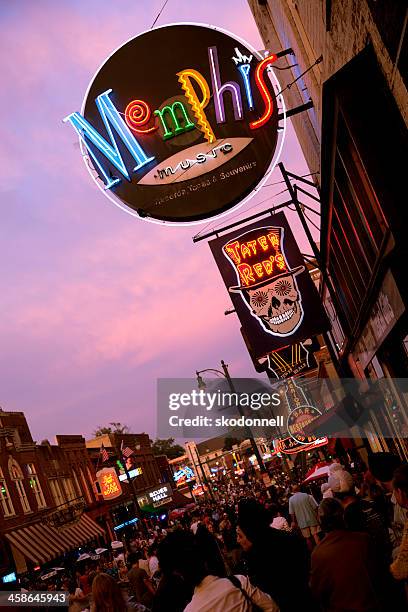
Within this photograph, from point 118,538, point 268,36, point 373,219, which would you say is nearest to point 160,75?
point 373,219

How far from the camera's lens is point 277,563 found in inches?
202

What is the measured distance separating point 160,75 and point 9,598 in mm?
16866

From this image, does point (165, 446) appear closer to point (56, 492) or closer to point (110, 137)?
point (56, 492)

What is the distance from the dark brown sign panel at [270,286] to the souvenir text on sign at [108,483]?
37472 mm

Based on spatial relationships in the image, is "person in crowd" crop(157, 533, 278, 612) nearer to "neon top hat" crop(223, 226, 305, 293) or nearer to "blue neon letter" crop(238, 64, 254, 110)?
"blue neon letter" crop(238, 64, 254, 110)

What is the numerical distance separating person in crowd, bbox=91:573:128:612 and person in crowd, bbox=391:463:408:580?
2483 millimetres

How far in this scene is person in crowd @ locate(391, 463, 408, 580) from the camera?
4383 mm

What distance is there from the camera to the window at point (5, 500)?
3775 cm

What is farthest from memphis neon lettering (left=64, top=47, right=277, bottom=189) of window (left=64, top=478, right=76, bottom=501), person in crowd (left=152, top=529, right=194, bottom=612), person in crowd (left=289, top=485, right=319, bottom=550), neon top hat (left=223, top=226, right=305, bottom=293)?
window (left=64, top=478, right=76, bottom=501)

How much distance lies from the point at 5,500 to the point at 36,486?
3.89 m

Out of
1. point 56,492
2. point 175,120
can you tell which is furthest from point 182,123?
point 56,492

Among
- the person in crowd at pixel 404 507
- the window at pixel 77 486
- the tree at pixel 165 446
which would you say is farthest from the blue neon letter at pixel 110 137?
the tree at pixel 165 446

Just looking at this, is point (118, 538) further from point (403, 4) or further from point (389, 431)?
point (403, 4)

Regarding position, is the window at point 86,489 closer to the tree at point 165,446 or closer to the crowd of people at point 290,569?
the crowd of people at point 290,569
